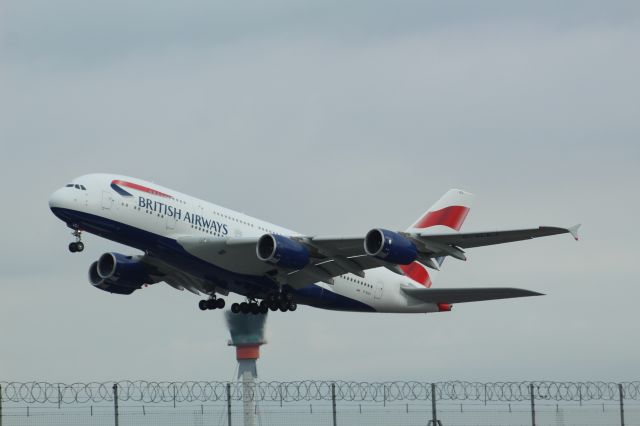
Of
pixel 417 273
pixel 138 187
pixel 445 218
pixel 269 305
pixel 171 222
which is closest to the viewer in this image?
pixel 138 187

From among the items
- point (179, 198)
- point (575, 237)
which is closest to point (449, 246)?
point (575, 237)

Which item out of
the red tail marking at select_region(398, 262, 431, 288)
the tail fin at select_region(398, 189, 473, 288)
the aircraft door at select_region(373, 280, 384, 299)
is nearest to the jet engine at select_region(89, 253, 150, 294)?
the aircraft door at select_region(373, 280, 384, 299)

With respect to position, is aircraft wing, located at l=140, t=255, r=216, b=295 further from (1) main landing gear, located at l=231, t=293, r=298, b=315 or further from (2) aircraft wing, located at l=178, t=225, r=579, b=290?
(2) aircraft wing, located at l=178, t=225, r=579, b=290

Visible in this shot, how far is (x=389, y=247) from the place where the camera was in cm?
5062

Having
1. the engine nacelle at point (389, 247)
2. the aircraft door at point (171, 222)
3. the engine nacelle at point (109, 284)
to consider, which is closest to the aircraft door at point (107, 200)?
the aircraft door at point (171, 222)

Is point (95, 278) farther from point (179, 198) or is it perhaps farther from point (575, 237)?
point (575, 237)

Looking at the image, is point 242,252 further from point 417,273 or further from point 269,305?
point 417,273

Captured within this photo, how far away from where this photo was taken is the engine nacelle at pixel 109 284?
59.6m

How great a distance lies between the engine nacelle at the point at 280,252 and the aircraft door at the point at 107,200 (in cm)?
650

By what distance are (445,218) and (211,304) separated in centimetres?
1640

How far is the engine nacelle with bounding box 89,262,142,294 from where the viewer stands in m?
59.6

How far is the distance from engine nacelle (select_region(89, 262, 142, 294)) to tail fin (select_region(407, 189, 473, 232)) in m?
16.7

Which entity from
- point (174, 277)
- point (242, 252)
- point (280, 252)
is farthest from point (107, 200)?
point (174, 277)

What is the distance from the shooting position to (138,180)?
52531 mm
